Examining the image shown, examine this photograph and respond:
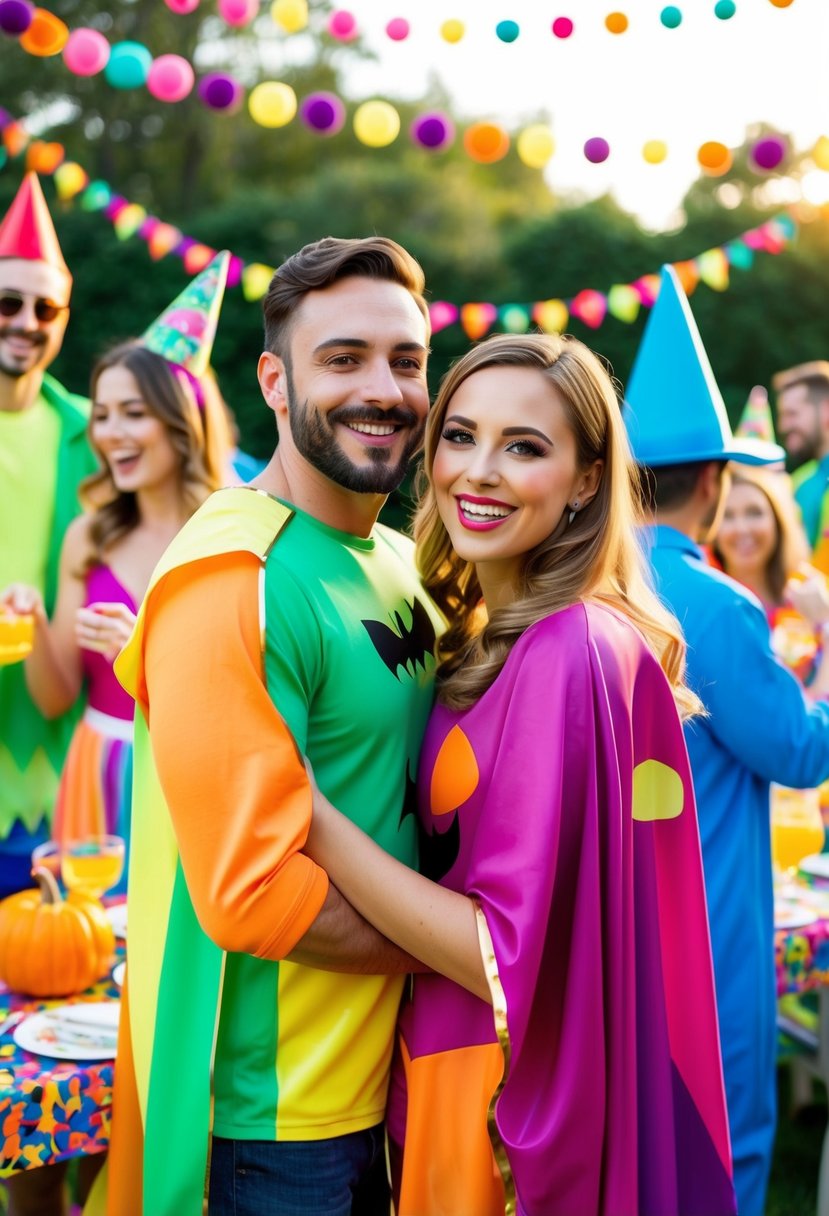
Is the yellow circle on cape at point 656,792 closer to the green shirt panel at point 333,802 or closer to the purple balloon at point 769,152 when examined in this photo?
the green shirt panel at point 333,802

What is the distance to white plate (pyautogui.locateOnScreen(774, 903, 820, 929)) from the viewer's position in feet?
10.7

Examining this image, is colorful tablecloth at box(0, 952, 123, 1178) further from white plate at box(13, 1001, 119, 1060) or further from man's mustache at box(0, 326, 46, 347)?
man's mustache at box(0, 326, 46, 347)

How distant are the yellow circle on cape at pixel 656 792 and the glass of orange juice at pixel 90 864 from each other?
1.46m

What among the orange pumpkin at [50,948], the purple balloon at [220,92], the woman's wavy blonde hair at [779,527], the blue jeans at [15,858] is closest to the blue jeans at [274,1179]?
the orange pumpkin at [50,948]

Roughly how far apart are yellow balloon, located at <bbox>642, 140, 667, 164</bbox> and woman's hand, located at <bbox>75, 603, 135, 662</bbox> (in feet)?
11.2

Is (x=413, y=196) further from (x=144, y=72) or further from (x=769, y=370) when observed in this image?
(x=144, y=72)

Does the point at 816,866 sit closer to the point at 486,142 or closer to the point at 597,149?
the point at 597,149

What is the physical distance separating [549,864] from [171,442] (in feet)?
8.94

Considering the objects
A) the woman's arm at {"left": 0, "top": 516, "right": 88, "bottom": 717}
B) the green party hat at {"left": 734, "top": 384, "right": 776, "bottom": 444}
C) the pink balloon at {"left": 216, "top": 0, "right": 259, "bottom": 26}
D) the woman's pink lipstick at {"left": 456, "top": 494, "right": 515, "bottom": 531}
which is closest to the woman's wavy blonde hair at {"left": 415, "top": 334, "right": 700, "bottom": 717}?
the woman's pink lipstick at {"left": 456, "top": 494, "right": 515, "bottom": 531}

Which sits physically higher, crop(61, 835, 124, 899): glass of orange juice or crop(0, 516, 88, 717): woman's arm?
crop(0, 516, 88, 717): woman's arm

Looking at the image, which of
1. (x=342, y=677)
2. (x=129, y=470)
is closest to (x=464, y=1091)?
(x=342, y=677)

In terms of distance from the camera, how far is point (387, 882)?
185 cm

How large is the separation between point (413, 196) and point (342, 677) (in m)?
18.3

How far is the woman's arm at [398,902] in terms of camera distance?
1.83 meters
